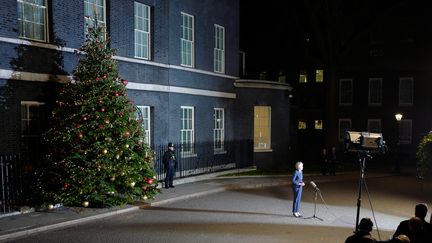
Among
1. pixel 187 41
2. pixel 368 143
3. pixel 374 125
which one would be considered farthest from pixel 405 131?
pixel 368 143

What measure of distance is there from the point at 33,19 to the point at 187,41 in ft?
28.1

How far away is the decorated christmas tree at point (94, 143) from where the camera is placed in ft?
39.7

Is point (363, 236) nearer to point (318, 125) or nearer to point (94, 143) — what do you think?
point (94, 143)

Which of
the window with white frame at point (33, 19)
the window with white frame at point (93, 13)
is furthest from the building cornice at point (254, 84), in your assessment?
the window with white frame at point (33, 19)

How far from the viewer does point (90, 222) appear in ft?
37.4

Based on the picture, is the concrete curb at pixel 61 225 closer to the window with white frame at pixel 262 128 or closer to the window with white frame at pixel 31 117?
the window with white frame at pixel 31 117

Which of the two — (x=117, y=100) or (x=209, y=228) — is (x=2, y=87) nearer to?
(x=117, y=100)

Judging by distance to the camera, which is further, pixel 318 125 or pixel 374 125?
pixel 318 125

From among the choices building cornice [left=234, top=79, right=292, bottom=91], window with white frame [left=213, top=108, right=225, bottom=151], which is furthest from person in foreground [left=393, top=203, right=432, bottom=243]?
building cornice [left=234, top=79, right=292, bottom=91]

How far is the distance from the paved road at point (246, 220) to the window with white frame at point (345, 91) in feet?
66.2

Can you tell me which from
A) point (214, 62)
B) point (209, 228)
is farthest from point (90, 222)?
point (214, 62)

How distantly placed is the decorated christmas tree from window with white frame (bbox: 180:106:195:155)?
712cm

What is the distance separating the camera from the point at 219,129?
2334 centimetres

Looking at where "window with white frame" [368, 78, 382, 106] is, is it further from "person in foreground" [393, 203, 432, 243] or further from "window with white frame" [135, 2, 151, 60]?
"person in foreground" [393, 203, 432, 243]
